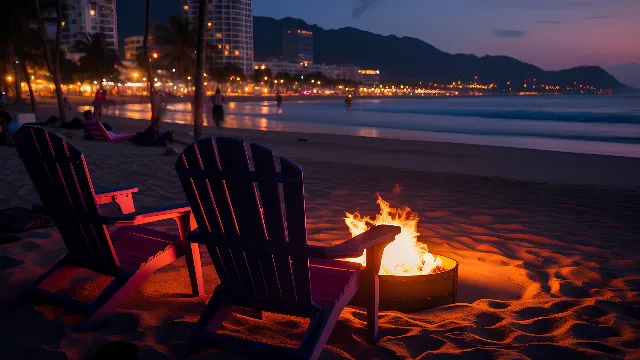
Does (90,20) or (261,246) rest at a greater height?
(90,20)

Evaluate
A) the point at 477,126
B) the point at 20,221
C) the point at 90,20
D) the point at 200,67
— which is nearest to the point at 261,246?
the point at 20,221

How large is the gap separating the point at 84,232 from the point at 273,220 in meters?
1.26

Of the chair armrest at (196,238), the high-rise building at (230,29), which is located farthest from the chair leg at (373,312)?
the high-rise building at (230,29)

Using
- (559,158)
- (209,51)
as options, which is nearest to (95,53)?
(209,51)

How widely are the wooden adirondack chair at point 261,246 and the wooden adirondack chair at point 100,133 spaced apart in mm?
10905

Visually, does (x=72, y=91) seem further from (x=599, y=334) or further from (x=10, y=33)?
(x=599, y=334)

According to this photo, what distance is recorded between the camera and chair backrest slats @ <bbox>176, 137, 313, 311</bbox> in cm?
213

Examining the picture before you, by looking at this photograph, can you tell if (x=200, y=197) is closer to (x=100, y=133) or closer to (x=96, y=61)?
(x=100, y=133)

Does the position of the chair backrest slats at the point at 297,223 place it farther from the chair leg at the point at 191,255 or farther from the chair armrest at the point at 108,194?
the chair armrest at the point at 108,194

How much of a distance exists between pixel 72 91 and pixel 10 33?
3770 inches

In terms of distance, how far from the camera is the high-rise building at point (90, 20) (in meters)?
147

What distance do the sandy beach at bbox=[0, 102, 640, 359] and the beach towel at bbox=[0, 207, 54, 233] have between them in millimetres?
111

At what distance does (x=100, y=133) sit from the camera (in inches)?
495

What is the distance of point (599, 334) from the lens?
9.04ft
